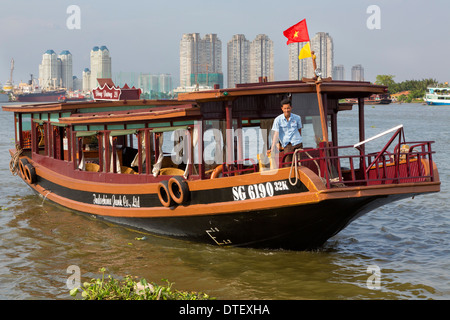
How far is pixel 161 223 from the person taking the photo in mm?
11297

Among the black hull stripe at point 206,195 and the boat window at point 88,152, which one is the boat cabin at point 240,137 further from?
the black hull stripe at point 206,195

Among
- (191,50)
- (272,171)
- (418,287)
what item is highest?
(191,50)

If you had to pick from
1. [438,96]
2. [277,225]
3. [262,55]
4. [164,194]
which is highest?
[438,96]

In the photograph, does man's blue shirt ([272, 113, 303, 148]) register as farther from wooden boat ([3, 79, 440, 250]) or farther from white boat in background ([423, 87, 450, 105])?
white boat in background ([423, 87, 450, 105])

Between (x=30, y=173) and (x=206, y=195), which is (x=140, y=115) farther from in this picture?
(x=30, y=173)

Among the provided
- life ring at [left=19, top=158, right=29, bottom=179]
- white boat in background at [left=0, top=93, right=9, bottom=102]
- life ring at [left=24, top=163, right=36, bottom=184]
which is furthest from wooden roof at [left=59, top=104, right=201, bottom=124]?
white boat in background at [left=0, top=93, right=9, bottom=102]

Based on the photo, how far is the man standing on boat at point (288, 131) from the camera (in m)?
9.39

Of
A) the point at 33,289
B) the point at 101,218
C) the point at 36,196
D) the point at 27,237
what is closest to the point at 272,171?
the point at 33,289

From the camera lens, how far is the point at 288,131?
30.9ft

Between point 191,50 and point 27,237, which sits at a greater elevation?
point 191,50

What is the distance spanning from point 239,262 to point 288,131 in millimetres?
2539

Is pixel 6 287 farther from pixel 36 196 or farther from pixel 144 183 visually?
pixel 36 196

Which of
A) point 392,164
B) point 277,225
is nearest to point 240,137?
point 277,225
